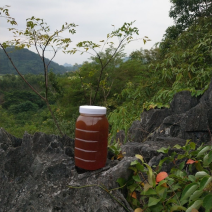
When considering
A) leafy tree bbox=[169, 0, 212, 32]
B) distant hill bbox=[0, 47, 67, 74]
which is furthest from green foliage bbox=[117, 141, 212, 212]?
distant hill bbox=[0, 47, 67, 74]

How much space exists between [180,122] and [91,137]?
2259mm

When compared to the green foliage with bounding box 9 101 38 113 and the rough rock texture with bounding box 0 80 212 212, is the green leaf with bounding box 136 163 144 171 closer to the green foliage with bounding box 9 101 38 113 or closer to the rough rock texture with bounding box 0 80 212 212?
the rough rock texture with bounding box 0 80 212 212

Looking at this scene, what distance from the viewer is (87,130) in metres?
1.46

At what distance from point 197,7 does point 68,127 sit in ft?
37.3

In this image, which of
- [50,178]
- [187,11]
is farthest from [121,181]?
[187,11]

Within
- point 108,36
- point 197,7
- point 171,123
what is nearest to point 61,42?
point 108,36

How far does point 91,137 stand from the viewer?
1467 millimetres

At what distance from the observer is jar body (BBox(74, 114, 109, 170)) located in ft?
4.78

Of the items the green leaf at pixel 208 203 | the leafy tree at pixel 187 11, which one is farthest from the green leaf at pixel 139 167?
the leafy tree at pixel 187 11

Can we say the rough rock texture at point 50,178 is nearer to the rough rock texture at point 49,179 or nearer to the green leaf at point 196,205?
the rough rock texture at point 49,179

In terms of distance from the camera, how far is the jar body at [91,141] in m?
1.46

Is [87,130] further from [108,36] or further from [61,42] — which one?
[108,36]

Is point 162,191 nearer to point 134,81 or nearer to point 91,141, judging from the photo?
point 91,141

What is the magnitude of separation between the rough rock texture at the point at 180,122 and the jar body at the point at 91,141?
1253 mm
